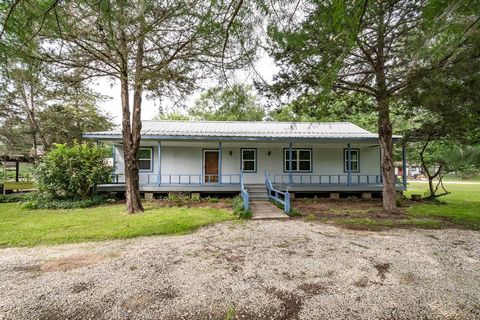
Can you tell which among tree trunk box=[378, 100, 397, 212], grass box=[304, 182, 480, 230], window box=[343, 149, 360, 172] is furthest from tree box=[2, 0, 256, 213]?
window box=[343, 149, 360, 172]

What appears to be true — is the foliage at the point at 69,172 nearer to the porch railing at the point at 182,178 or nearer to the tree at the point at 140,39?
the porch railing at the point at 182,178

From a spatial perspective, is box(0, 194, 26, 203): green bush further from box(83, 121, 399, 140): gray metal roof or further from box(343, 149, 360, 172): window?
box(343, 149, 360, 172): window

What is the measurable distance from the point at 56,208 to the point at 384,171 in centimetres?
1278

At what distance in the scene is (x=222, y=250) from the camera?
4562 millimetres

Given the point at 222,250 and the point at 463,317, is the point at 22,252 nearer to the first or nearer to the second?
the point at 222,250

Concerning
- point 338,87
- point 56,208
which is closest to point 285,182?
point 338,87

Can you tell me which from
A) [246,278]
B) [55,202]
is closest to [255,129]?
[55,202]

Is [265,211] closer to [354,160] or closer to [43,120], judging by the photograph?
[354,160]

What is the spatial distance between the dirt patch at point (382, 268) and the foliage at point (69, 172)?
10.2 metres

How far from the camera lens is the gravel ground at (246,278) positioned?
2596 millimetres

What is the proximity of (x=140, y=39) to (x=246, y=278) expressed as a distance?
171 inches

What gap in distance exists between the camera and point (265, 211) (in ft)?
26.3

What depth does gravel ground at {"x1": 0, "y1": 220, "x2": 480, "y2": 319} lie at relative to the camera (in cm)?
260

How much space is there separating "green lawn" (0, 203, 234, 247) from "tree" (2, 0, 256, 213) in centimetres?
107
